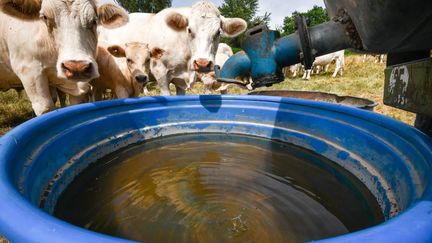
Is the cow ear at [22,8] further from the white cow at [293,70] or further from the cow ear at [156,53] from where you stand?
the white cow at [293,70]

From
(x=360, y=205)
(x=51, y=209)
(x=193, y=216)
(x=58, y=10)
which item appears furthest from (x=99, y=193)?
(x=58, y=10)

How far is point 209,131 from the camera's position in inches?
94.6

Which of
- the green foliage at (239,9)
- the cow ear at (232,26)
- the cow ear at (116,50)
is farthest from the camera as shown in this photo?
the green foliage at (239,9)

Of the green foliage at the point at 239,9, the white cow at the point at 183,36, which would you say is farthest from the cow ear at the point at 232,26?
the green foliage at the point at 239,9

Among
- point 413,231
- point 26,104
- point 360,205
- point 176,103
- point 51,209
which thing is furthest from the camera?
point 26,104

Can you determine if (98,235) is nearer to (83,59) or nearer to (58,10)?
(83,59)

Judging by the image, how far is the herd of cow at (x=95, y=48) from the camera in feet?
7.52

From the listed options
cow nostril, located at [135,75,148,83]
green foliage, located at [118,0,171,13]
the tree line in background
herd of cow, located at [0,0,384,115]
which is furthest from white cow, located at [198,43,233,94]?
green foliage, located at [118,0,171,13]

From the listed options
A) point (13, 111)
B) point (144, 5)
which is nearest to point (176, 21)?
point (13, 111)

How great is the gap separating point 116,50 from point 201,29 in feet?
3.50

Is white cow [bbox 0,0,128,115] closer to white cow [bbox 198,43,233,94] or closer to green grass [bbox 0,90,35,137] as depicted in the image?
green grass [bbox 0,90,35,137]

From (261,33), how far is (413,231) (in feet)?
2.83

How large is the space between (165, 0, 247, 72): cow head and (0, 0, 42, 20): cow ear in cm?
162

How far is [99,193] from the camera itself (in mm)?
1488
